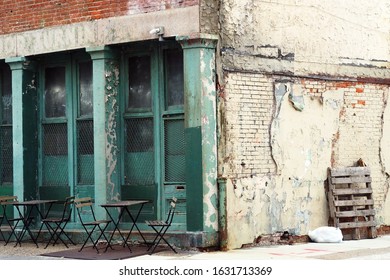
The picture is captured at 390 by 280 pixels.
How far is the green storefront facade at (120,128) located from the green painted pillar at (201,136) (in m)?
0.02

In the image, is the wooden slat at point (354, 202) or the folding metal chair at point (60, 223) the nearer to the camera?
the folding metal chair at point (60, 223)

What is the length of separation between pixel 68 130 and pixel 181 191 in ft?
8.69

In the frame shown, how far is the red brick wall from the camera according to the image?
14.1 meters

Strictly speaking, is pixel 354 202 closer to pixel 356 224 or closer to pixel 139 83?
pixel 356 224

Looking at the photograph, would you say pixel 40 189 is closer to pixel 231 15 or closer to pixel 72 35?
pixel 72 35

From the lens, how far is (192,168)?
13.5m

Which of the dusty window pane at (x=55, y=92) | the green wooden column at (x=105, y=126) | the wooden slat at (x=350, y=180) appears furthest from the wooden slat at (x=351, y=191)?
the dusty window pane at (x=55, y=92)

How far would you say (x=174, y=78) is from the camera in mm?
14320

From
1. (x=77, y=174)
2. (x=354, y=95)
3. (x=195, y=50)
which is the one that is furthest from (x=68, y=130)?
(x=354, y=95)

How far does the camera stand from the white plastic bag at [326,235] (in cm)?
1461

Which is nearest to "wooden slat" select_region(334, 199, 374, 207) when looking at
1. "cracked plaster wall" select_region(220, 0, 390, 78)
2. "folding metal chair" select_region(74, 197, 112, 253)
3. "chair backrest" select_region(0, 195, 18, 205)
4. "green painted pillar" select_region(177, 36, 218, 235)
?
"cracked plaster wall" select_region(220, 0, 390, 78)

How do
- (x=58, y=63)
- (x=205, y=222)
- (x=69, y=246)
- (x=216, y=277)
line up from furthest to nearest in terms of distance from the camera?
1. (x=58, y=63)
2. (x=69, y=246)
3. (x=205, y=222)
4. (x=216, y=277)

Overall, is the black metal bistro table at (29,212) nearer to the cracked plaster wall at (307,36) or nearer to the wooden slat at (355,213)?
the cracked plaster wall at (307,36)

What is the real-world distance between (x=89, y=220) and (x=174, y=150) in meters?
2.10
